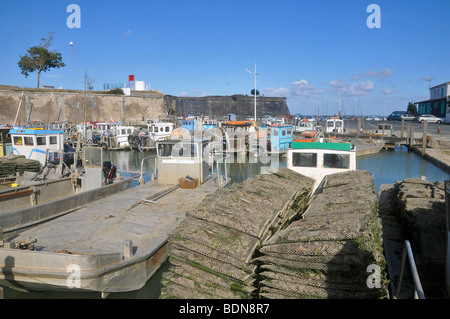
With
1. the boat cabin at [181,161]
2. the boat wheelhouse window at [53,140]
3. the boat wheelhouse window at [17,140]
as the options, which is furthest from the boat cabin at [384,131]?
the boat wheelhouse window at [17,140]

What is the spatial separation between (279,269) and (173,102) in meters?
70.4

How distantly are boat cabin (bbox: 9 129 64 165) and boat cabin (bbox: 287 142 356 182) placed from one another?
1279 centimetres

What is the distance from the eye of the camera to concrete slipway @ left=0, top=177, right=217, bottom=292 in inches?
264

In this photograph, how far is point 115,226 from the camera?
9266 mm

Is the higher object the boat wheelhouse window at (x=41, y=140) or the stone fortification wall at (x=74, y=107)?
the stone fortification wall at (x=74, y=107)

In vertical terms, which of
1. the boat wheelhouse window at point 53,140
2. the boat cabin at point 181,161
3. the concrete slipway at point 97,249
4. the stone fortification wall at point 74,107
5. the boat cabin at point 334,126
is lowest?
the concrete slipway at point 97,249

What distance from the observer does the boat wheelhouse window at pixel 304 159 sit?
11.7 meters

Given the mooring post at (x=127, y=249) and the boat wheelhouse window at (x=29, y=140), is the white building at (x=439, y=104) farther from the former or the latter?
the mooring post at (x=127, y=249)

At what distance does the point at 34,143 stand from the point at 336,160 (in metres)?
15.3

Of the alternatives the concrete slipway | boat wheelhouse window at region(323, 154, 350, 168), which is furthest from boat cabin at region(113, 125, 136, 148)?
boat wheelhouse window at region(323, 154, 350, 168)

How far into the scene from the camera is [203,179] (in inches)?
576

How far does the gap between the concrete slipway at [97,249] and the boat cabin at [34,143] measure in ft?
27.7

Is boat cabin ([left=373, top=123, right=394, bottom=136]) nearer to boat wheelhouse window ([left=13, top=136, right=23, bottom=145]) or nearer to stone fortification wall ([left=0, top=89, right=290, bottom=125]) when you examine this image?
stone fortification wall ([left=0, top=89, right=290, bottom=125])

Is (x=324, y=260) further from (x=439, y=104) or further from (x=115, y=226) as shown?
(x=439, y=104)
